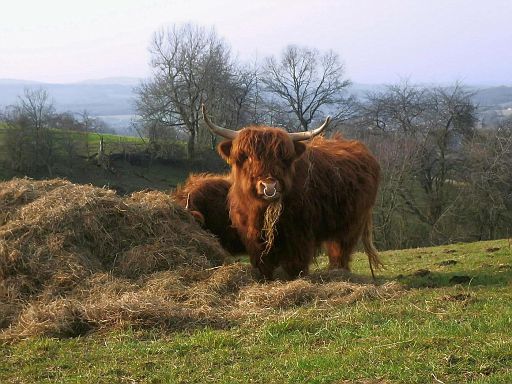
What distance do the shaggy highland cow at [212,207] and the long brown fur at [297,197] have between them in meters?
1.53

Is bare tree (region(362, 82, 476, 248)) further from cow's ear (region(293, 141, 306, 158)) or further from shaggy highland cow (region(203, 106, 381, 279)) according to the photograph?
cow's ear (region(293, 141, 306, 158))

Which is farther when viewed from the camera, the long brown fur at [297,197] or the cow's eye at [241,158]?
the cow's eye at [241,158]

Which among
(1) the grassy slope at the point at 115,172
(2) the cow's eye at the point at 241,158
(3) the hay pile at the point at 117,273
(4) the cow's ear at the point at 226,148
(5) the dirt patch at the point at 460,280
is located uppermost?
(4) the cow's ear at the point at 226,148

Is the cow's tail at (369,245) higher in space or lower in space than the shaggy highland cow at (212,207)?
lower

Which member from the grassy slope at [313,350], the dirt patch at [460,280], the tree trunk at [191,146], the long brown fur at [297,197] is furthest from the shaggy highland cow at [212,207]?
the tree trunk at [191,146]

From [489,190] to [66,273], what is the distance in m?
33.0

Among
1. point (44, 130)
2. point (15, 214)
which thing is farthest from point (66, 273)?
point (44, 130)

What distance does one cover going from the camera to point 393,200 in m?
33.8

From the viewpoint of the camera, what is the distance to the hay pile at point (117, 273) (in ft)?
20.1

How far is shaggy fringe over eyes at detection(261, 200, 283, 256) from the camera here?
7934mm

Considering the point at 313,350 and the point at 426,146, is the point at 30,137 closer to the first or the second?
the point at 426,146

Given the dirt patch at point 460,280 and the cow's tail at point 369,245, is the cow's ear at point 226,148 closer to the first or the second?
the cow's tail at point 369,245

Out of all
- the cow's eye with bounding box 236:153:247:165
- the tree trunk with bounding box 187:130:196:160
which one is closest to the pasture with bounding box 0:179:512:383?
the cow's eye with bounding box 236:153:247:165

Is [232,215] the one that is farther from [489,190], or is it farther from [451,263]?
[489,190]
